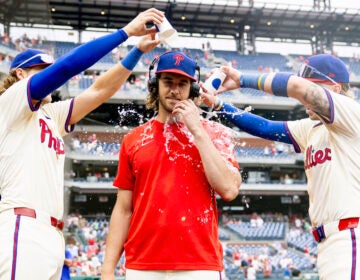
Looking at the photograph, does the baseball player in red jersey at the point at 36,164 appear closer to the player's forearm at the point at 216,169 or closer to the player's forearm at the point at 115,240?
the player's forearm at the point at 115,240

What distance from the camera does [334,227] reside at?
3137 millimetres

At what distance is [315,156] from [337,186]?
300mm

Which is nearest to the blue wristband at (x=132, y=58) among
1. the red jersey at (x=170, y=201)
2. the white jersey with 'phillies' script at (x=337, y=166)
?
the red jersey at (x=170, y=201)

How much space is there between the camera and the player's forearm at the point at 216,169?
268 centimetres

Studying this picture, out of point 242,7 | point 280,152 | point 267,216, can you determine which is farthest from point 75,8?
point 267,216

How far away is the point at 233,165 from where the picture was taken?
9.34ft

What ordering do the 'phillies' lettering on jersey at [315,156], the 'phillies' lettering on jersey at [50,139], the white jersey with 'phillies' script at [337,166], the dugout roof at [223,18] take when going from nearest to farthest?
the white jersey with 'phillies' script at [337,166]
the 'phillies' lettering on jersey at [50,139]
the 'phillies' lettering on jersey at [315,156]
the dugout roof at [223,18]

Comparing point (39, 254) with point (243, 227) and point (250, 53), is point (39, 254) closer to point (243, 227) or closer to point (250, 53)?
point (243, 227)

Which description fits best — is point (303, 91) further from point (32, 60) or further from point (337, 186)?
point (32, 60)

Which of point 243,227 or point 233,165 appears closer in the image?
point 233,165

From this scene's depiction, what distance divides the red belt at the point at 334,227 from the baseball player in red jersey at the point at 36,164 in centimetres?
172

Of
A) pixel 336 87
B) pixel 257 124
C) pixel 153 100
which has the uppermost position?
pixel 336 87

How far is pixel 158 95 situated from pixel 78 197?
27.9 meters

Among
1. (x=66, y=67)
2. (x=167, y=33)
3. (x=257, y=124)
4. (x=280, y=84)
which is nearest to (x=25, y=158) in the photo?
(x=66, y=67)
